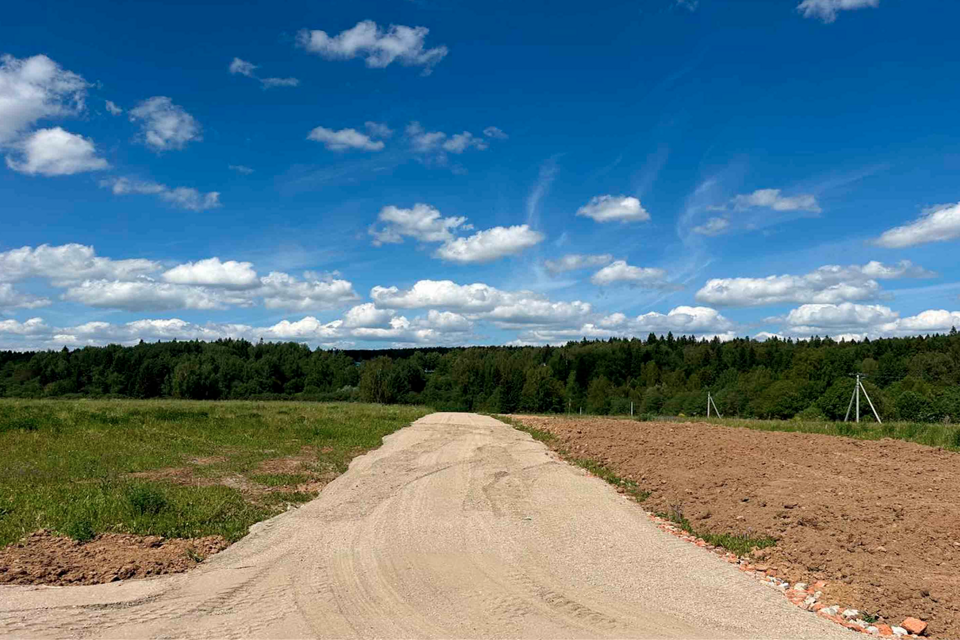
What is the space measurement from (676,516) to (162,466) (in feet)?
41.3

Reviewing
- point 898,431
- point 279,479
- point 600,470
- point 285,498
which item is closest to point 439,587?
point 285,498

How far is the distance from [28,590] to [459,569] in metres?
4.88

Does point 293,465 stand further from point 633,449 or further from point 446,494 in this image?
point 633,449

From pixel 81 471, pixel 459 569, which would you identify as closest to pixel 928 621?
pixel 459 569

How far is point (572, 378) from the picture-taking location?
381ft

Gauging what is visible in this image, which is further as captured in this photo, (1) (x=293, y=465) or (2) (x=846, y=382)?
(2) (x=846, y=382)

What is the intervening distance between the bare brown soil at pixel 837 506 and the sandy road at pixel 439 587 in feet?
3.27

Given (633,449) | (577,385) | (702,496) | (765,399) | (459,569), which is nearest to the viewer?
(459,569)

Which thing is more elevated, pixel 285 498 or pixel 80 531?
pixel 80 531

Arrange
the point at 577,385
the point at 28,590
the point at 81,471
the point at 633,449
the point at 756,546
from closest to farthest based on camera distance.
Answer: the point at 28,590
the point at 756,546
the point at 81,471
the point at 633,449
the point at 577,385

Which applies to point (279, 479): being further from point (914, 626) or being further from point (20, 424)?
point (20, 424)

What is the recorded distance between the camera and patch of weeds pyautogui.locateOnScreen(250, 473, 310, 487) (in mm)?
14631

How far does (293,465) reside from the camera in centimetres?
1756

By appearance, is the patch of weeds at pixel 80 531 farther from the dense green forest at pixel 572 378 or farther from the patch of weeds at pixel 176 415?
the dense green forest at pixel 572 378
